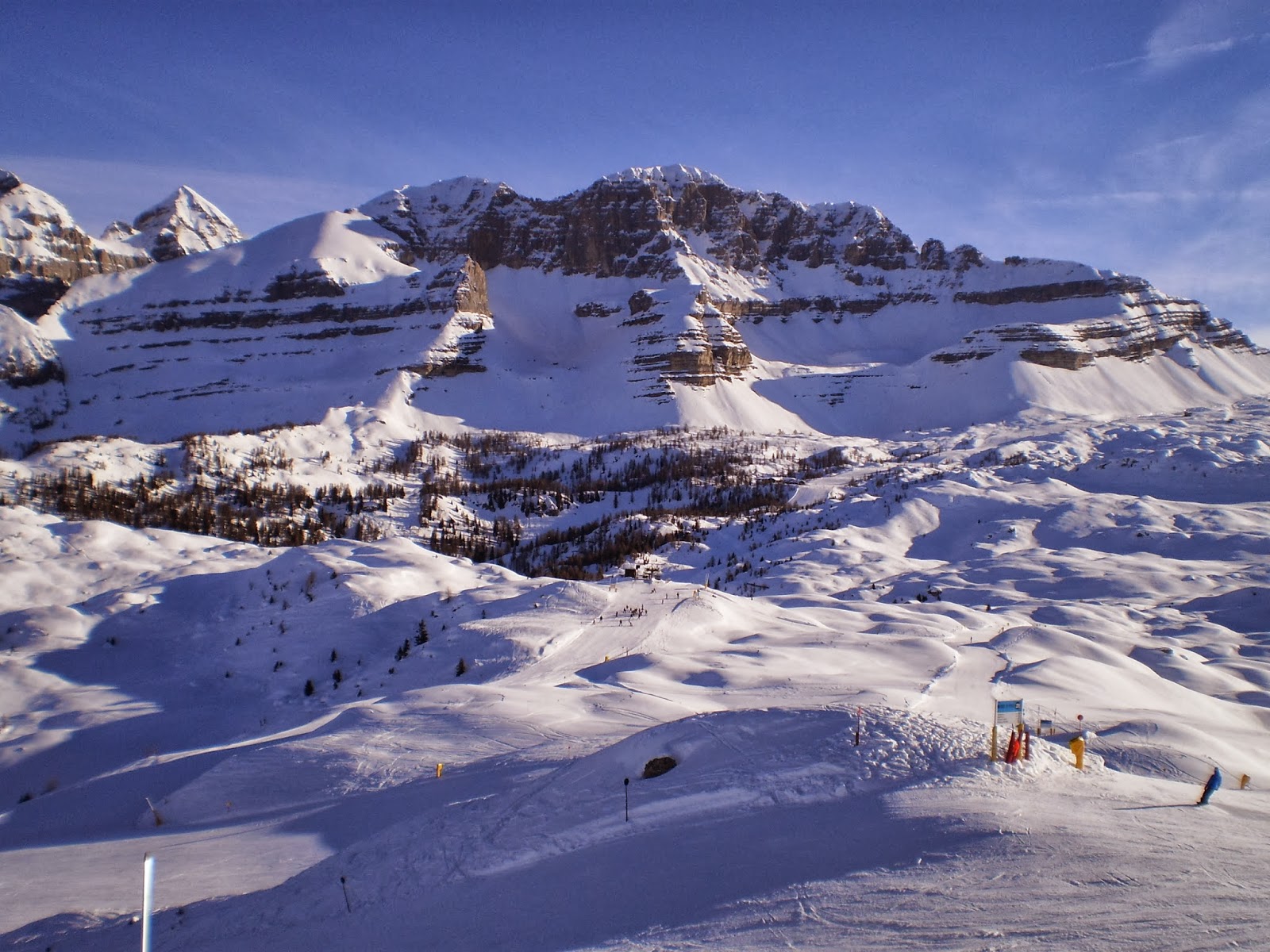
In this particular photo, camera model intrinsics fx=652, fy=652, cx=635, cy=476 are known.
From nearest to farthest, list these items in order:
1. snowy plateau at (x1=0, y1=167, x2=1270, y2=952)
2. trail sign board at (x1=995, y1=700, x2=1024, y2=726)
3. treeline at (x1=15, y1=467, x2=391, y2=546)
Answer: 1. snowy plateau at (x1=0, y1=167, x2=1270, y2=952)
2. trail sign board at (x1=995, y1=700, x2=1024, y2=726)
3. treeline at (x1=15, y1=467, x2=391, y2=546)

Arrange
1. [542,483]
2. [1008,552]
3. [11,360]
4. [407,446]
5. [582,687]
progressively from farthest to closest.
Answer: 1. [11,360]
2. [407,446]
3. [542,483]
4. [1008,552]
5. [582,687]

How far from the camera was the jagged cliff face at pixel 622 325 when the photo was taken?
363 ft

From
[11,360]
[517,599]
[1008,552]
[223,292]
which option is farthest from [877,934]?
[223,292]

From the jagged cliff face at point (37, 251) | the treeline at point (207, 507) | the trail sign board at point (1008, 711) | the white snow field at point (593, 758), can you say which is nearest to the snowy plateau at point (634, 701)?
the white snow field at point (593, 758)

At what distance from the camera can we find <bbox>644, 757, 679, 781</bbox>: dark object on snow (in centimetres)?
649

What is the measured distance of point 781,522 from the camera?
4988cm

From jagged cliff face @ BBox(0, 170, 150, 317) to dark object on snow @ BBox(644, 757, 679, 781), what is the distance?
159830 millimetres

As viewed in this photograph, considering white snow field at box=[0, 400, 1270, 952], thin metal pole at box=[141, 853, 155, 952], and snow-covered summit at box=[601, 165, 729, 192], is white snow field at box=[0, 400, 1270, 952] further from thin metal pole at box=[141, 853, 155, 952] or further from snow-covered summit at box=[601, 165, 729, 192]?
snow-covered summit at box=[601, 165, 729, 192]

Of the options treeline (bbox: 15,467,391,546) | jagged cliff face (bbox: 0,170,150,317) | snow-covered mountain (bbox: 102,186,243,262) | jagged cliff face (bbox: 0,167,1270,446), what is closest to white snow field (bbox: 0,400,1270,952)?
treeline (bbox: 15,467,391,546)

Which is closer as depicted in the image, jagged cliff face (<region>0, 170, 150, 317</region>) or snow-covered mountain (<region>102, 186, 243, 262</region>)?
jagged cliff face (<region>0, 170, 150, 317</region>)

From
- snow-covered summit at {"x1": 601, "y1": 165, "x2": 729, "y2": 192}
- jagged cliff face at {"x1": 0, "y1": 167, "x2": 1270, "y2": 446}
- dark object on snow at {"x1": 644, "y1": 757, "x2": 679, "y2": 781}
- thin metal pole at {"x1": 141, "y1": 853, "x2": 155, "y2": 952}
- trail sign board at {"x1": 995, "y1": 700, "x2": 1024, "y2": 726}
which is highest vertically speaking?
snow-covered summit at {"x1": 601, "y1": 165, "x2": 729, "y2": 192}

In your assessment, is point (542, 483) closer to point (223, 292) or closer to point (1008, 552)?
point (1008, 552)

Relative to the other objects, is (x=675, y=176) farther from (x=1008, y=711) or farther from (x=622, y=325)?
(x=1008, y=711)

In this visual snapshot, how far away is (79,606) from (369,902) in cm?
1776
